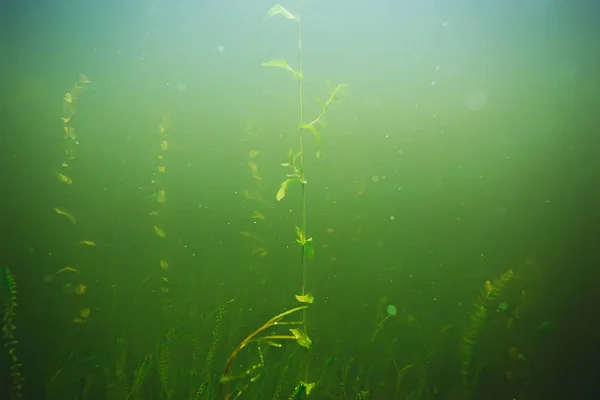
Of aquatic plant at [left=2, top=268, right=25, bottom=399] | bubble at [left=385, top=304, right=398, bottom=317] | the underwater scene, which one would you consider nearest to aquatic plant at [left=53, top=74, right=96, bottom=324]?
the underwater scene

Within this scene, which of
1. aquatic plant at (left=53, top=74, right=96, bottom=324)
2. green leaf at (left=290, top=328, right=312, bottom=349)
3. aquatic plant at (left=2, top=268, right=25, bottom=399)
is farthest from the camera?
aquatic plant at (left=53, top=74, right=96, bottom=324)

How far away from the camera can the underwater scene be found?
165 centimetres

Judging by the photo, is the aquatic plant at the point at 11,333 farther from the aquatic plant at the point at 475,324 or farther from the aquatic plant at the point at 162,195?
the aquatic plant at the point at 475,324

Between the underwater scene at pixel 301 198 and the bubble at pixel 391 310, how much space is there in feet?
0.03

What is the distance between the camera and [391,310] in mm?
1737

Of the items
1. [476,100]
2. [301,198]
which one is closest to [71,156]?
[301,198]

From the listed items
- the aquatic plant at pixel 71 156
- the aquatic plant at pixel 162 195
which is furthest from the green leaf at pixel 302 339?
the aquatic plant at pixel 71 156

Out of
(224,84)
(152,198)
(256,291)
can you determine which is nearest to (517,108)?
(224,84)

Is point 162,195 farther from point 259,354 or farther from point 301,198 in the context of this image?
point 259,354

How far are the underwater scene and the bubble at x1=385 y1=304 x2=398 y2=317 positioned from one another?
1 centimetres

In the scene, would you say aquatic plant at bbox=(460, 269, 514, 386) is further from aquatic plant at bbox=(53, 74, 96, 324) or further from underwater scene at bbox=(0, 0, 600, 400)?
aquatic plant at bbox=(53, 74, 96, 324)

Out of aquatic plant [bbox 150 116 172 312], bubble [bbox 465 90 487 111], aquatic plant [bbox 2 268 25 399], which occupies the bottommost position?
aquatic plant [bbox 2 268 25 399]

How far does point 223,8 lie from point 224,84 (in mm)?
326

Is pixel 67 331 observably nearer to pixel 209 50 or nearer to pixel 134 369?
pixel 134 369
